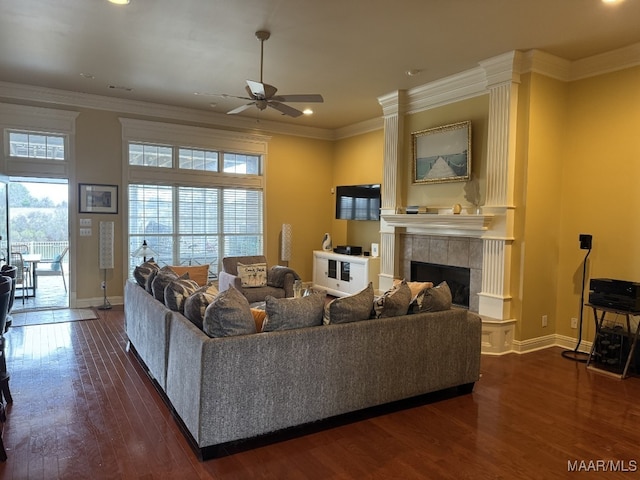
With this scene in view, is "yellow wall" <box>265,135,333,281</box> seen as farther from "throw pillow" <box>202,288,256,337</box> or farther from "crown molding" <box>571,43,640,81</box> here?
"throw pillow" <box>202,288,256,337</box>

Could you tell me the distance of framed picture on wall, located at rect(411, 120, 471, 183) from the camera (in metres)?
5.39

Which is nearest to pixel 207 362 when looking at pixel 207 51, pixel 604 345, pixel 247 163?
pixel 207 51

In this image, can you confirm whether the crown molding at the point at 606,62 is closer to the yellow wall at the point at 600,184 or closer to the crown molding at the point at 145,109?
the yellow wall at the point at 600,184

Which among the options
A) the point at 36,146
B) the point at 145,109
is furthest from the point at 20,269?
the point at 145,109

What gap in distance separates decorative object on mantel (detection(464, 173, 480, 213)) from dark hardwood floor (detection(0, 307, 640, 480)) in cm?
212

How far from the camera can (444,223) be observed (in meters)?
5.41

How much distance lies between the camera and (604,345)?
4.32m

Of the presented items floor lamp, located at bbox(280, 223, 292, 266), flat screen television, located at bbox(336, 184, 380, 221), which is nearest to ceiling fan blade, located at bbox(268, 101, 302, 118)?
flat screen television, located at bbox(336, 184, 380, 221)

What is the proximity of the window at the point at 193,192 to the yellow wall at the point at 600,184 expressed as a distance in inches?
199

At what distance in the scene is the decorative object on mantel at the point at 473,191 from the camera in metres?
5.31

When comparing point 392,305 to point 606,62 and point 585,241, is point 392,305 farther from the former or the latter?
point 606,62

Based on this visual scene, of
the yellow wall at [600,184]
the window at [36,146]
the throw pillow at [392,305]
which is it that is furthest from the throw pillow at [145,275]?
the yellow wall at [600,184]

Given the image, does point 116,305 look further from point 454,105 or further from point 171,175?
point 454,105

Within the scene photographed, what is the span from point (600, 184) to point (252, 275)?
4.36m
